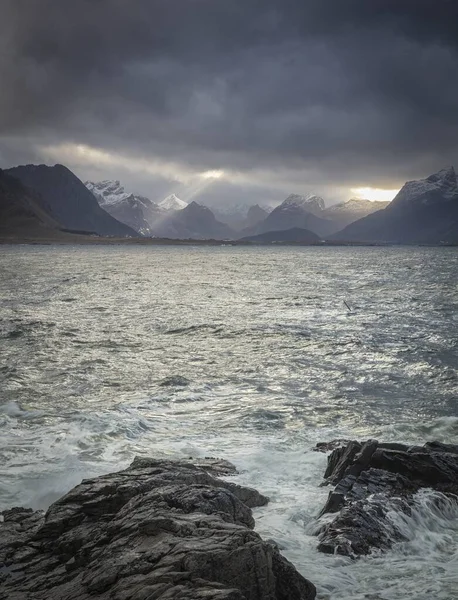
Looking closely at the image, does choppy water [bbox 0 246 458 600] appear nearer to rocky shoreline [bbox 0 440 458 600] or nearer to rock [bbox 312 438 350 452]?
rock [bbox 312 438 350 452]

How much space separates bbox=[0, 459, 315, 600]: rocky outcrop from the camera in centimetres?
784

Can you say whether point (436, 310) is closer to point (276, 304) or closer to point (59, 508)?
point (276, 304)

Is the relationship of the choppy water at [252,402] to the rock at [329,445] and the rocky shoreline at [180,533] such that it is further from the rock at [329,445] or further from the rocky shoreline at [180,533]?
the rocky shoreline at [180,533]

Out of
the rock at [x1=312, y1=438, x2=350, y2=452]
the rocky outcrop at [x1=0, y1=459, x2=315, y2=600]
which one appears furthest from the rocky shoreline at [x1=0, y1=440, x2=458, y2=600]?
the rock at [x1=312, y1=438, x2=350, y2=452]

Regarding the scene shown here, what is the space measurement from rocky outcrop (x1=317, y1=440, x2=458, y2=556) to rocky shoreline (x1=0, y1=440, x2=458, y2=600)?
0.03m

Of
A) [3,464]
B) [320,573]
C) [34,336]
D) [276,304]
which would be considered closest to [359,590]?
[320,573]

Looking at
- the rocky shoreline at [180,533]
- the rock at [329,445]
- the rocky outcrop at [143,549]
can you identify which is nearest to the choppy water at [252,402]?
the rock at [329,445]

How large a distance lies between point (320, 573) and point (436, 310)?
47911 mm

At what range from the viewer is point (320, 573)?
414 inches

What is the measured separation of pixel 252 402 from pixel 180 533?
46.3ft

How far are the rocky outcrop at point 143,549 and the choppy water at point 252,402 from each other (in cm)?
219

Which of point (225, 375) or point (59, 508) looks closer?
point (59, 508)

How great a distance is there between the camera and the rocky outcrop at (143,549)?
784 centimetres

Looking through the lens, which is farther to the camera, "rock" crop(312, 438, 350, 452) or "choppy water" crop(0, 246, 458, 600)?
"rock" crop(312, 438, 350, 452)
